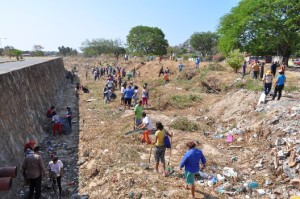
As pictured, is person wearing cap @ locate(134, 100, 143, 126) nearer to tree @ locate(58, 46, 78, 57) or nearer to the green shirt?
the green shirt

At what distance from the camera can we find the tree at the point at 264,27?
1185 inches

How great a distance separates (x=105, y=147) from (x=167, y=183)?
13.7ft

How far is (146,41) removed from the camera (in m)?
72.2

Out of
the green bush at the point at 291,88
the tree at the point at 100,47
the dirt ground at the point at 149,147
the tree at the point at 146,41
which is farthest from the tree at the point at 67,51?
the green bush at the point at 291,88

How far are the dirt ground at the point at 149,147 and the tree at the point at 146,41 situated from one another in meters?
52.0

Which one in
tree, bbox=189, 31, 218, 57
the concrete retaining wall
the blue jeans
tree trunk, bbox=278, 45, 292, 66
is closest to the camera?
the concrete retaining wall

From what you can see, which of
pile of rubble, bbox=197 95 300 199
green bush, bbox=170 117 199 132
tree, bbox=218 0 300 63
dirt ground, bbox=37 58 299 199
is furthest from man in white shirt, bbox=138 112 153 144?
tree, bbox=218 0 300 63

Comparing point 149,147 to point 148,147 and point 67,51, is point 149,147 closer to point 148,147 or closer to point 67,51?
point 148,147

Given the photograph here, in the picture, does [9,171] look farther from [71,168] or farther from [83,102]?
[83,102]

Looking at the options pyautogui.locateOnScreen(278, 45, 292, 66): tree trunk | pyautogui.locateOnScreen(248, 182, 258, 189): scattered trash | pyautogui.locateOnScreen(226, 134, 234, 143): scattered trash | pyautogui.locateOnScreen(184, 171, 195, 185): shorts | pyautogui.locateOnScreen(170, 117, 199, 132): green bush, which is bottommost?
pyautogui.locateOnScreen(248, 182, 258, 189): scattered trash

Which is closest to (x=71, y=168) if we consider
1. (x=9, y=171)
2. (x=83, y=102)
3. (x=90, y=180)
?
(x=90, y=180)

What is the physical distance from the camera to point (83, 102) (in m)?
22.6

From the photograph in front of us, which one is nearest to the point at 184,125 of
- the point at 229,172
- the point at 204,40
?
the point at 229,172

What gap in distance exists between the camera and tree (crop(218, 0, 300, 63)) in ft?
98.8
